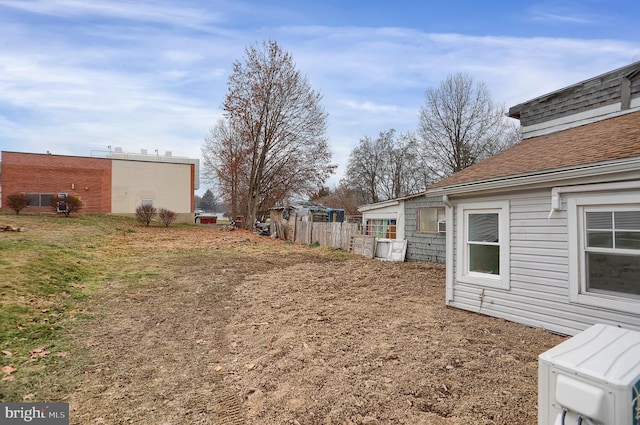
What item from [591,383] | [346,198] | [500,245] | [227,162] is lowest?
[591,383]

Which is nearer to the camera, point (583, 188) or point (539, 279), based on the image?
point (583, 188)

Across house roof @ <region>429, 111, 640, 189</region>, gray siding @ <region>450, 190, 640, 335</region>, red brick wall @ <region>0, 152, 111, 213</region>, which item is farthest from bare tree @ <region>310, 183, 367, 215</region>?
gray siding @ <region>450, 190, 640, 335</region>

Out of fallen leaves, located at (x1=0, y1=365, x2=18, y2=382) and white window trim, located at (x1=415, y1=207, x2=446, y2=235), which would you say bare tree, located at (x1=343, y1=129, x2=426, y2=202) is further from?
fallen leaves, located at (x1=0, y1=365, x2=18, y2=382)

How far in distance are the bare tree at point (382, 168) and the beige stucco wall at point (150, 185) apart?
58.5 ft

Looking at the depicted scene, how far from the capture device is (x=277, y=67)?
23547 mm

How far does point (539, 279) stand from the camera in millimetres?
4785

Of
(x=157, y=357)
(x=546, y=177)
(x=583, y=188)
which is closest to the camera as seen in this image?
(x=157, y=357)

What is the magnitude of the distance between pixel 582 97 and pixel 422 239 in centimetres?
799

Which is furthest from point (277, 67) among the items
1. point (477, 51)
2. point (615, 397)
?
point (615, 397)

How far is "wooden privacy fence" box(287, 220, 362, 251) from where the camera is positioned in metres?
16.1

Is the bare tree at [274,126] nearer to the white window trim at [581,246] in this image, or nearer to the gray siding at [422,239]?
the gray siding at [422,239]

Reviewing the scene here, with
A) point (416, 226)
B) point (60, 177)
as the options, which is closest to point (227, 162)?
point (60, 177)

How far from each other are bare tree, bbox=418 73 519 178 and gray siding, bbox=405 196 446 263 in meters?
11.9

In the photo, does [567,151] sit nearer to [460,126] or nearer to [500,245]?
[500,245]
